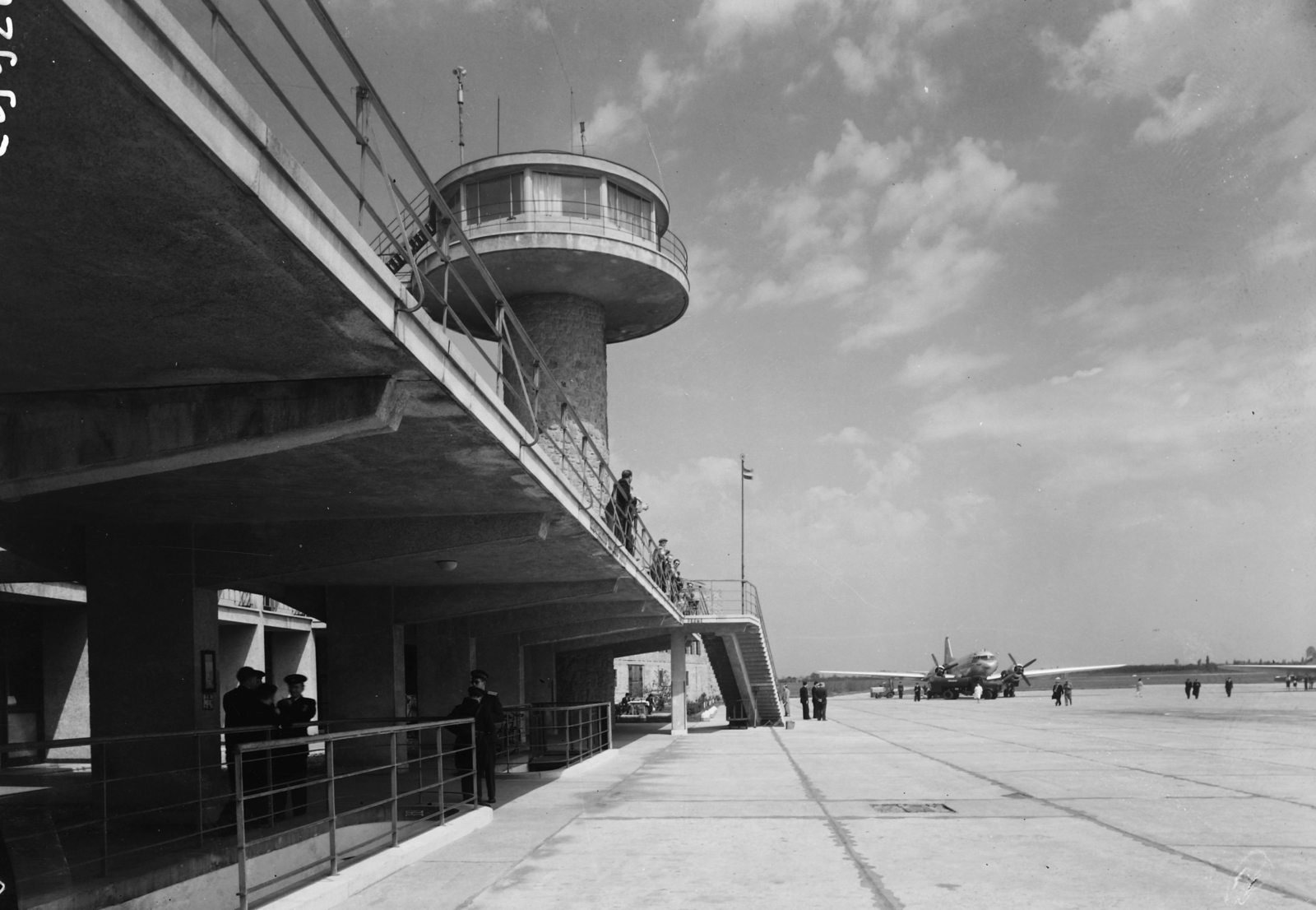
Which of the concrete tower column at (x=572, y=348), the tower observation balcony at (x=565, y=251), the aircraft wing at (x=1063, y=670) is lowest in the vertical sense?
the aircraft wing at (x=1063, y=670)

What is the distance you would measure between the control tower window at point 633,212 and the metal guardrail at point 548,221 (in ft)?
0.08

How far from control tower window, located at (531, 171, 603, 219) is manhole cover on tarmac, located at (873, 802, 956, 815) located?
831 inches

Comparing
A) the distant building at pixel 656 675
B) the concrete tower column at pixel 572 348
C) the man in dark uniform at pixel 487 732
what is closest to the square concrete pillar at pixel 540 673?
the concrete tower column at pixel 572 348

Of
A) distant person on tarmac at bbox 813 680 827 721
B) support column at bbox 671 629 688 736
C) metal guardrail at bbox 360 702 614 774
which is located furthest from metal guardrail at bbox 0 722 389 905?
distant person on tarmac at bbox 813 680 827 721

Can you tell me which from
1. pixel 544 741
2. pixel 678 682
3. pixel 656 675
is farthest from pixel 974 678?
pixel 544 741

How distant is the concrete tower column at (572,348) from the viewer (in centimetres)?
3061

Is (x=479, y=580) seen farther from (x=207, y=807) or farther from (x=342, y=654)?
(x=207, y=807)

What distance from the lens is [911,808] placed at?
12.0 meters

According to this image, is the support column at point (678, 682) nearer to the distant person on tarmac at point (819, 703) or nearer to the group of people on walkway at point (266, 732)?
the distant person on tarmac at point (819, 703)

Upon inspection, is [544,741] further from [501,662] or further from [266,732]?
[266,732]

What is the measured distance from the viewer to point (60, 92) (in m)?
3.75

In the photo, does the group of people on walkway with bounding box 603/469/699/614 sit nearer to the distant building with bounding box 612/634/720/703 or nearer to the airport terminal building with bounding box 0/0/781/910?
the airport terminal building with bounding box 0/0/781/910

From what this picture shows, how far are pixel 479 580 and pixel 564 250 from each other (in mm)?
12211

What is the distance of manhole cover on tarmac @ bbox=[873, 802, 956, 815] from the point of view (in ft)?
38.0
